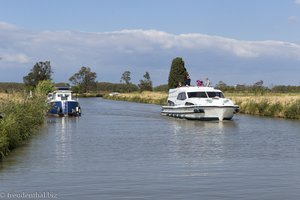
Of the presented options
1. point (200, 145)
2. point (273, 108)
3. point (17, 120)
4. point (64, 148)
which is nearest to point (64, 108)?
point (273, 108)

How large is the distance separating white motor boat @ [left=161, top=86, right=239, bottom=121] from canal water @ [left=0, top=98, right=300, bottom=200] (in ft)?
43.0

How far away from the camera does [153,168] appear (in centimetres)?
1825

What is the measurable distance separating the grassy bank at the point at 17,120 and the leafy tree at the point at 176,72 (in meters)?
67.9

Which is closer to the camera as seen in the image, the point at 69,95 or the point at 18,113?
the point at 18,113

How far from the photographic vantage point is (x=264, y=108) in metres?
53.0

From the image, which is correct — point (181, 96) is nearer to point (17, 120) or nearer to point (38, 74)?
point (17, 120)

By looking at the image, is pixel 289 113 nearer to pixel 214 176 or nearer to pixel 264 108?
pixel 264 108

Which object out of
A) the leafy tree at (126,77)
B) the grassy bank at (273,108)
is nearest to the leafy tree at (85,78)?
the leafy tree at (126,77)

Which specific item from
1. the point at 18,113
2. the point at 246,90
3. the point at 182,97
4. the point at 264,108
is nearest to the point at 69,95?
the point at 182,97

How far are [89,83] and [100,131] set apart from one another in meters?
152

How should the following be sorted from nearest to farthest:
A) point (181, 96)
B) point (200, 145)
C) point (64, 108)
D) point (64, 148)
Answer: point (64, 148) < point (200, 145) < point (181, 96) < point (64, 108)

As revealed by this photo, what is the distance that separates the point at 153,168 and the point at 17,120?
32.7 feet

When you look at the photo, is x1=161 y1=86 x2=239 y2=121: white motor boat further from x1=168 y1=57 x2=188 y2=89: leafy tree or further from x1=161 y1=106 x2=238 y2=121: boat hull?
x1=168 y1=57 x2=188 y2=89: leafy tree

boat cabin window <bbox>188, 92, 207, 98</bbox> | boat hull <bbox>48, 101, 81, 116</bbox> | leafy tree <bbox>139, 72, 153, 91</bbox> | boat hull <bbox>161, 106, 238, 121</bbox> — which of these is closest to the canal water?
boat hull <bbox>161, 106, 238, 121</bbox>
